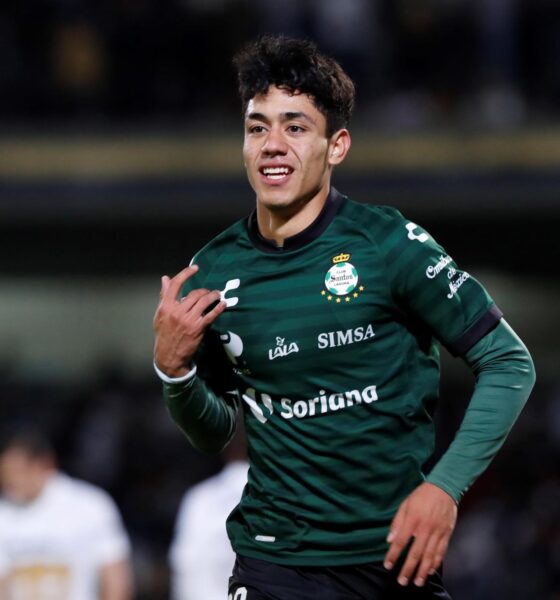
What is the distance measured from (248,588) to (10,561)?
3098mm

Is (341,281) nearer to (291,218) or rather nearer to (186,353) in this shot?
(291,218)

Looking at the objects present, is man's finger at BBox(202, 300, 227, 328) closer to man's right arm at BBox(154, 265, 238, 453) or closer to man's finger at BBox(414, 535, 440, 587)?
man's right arm at BBox(154, 265, 238, 453)

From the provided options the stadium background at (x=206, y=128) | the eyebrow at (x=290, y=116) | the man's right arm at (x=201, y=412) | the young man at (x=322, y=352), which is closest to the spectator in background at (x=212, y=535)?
the man's right arm at (x=201, y=412)

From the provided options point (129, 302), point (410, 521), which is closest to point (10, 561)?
point (410, 521)

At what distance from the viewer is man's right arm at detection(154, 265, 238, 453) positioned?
338 centimetres

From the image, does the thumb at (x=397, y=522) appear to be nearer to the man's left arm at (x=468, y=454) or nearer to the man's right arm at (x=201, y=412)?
the man's left arm at (x=468, y=454)

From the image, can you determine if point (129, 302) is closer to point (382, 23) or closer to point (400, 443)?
point (382, 23)

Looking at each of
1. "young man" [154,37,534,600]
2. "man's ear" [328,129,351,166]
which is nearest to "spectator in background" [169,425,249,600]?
"young man" [154,37,534,600]

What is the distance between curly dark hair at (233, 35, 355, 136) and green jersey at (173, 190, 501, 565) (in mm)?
321

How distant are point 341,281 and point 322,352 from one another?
0.62 feet

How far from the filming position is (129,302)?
47.4 ft

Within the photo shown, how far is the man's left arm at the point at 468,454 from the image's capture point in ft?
9.96

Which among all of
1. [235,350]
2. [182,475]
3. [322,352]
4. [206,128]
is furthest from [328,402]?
[206,128]

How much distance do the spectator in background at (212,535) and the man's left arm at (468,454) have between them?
2.98m
